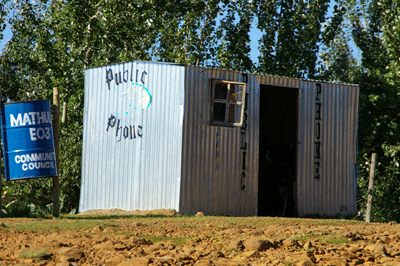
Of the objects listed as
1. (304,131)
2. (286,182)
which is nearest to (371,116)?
(286,182)

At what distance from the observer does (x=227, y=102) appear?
13.4 metres

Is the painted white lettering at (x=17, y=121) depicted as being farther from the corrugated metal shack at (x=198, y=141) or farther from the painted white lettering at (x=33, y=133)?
the corrugated metal shack at (x=198, y=141)

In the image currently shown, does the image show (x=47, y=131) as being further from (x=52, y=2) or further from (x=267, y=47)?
(x=267, y=47)

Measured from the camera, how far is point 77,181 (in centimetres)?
1909

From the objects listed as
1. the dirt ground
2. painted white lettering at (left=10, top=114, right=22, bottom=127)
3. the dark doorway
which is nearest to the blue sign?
painted white lettering at (left=10, top=114, right=22, bottom=127)

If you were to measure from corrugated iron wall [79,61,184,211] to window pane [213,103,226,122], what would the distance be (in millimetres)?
873

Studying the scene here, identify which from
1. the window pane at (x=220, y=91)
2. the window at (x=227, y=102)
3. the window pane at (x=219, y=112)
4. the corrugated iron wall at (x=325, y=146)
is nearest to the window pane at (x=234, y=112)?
the window at (x=227, y=102)

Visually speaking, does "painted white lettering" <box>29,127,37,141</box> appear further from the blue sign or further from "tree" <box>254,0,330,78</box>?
"tree" <box>254,0,330,78</box>

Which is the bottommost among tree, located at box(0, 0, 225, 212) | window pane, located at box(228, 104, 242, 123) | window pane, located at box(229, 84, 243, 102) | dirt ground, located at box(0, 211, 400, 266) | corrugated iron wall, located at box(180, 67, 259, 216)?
dirt ground, located at box(0, 211, 400, 266)

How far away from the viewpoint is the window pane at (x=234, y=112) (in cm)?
1342

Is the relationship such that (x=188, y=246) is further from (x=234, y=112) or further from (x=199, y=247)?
(x=234, y=112)

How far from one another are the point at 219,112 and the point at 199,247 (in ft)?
20.0

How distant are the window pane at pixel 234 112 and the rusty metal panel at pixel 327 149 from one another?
6.03ft

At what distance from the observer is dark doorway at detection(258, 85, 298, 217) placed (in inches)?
652
